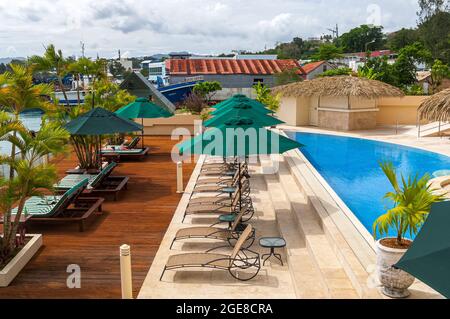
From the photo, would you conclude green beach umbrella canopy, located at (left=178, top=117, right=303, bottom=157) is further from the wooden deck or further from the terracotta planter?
the terracotta planter

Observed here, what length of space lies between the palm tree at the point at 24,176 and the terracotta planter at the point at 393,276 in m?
5.28

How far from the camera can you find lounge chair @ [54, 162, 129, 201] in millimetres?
11566

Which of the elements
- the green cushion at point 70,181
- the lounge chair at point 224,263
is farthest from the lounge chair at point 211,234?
the green cushion at point 70,181

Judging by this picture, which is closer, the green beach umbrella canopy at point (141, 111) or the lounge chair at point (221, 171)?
the lounge chair at point (221, 171)

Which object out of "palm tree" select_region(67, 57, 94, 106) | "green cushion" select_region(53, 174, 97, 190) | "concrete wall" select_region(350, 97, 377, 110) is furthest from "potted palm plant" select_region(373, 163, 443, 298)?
"concrete wall" select_region(350, 97, 377, 110)

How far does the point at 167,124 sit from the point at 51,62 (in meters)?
9.27

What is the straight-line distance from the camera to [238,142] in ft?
28.3

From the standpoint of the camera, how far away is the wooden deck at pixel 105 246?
22.3ft

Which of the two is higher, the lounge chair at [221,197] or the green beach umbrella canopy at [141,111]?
the green beach umbrella canopy at [141,111]

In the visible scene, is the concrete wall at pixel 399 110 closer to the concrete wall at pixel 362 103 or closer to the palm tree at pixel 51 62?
the concrete wall at pixel 362 103

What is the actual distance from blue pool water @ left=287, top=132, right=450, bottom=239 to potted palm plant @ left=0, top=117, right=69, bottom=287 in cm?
654

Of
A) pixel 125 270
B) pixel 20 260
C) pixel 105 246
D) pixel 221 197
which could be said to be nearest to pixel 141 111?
pixel 221 197

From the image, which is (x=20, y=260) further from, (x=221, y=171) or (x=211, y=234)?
(x=221, y=171)

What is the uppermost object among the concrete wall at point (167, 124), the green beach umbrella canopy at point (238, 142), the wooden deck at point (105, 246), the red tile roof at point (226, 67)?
the red tile roof at point (226, 67)
